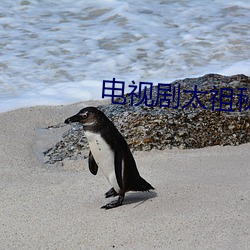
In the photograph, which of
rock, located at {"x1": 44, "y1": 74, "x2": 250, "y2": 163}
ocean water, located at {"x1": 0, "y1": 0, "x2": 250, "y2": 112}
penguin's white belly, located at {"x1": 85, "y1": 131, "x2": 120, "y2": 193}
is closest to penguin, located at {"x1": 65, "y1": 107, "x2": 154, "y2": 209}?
penguin's white belly, located at {"x1": 85, "y1": 131, "x2": 120, "y2": 193}

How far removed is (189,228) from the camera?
343 centimetres

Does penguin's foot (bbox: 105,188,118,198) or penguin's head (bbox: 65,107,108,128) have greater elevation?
penguin's head (bbox: 65,107,108,128)

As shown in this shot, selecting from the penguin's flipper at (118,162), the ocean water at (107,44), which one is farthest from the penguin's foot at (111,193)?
the ocean water at (107,44)

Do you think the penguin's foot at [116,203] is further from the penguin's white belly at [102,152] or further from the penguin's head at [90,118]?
the penguin's head at [90,118]

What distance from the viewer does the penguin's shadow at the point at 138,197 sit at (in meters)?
3.86

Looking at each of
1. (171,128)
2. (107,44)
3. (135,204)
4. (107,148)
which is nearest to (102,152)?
(107,148)

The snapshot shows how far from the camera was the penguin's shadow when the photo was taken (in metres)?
3.86

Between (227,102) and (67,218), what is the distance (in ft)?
7.11

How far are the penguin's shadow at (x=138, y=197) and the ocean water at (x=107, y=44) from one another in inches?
107

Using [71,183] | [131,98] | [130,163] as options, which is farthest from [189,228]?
[131,98]

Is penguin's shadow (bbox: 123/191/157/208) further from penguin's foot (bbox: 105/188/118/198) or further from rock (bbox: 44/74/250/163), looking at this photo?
rock (bbox: 44/74/250/163)

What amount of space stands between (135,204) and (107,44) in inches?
216

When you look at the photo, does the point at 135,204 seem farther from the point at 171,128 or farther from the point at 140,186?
the point at 171,128

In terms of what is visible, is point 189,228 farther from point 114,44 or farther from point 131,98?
point 114,44
